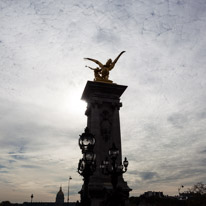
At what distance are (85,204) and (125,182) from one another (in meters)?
13.2

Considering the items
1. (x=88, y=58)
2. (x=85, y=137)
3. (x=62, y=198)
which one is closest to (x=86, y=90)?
(x=88, y=58)

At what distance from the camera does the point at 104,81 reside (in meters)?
26.2

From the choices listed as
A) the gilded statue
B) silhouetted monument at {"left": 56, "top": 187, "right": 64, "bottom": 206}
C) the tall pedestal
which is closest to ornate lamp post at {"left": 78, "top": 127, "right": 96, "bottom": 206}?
the tall pedestal

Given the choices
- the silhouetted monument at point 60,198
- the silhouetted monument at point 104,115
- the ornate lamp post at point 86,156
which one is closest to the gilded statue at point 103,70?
the silhouetted monument at point 104,115

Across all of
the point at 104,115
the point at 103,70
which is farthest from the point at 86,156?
the point at 103,70

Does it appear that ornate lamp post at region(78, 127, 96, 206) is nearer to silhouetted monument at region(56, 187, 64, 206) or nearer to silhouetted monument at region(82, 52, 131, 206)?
silhouetted monument at region(82, 52, 131, 206)

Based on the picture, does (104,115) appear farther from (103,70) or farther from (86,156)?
(86,156)

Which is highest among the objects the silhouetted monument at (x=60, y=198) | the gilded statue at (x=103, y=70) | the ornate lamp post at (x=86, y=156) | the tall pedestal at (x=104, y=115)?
the gilded statue at (x=103, y=70)

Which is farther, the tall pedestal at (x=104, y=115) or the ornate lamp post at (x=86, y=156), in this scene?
the tall pedestal at (x=104, y=115)

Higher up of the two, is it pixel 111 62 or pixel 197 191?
pixel 111 62

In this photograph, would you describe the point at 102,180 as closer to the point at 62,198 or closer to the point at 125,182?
the point at 125,182

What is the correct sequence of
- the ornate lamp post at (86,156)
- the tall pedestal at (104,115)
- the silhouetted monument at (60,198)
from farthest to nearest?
1. the silhouetted monument at (60,198)
2. the tall pedestal at (104,115)
3. the ornate lamp post at (86,156)

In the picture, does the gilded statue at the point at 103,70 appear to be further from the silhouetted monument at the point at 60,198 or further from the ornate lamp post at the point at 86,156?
the silhouetted monument at the point at 60,198

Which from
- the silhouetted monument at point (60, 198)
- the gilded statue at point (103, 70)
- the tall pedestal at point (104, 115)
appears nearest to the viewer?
the tall pedestal at point (104, 115)
